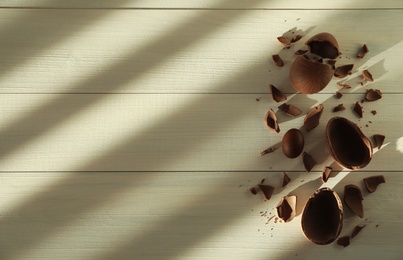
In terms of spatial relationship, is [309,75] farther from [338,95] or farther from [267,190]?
[267,190]

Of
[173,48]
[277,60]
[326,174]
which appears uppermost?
[173,48]

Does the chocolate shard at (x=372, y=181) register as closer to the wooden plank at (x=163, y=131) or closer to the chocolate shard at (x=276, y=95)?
the wooden plank at (x=163, y=131)

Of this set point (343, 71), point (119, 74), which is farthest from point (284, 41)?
point (119, 74)

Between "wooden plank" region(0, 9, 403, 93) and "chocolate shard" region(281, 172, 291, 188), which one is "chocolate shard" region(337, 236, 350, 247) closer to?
"chocolate shard" region(281, 172, 291, 188)

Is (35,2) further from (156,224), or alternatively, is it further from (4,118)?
(156,224)

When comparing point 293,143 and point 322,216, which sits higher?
point 293,143

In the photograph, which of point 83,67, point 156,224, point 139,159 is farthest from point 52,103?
point 156,224
